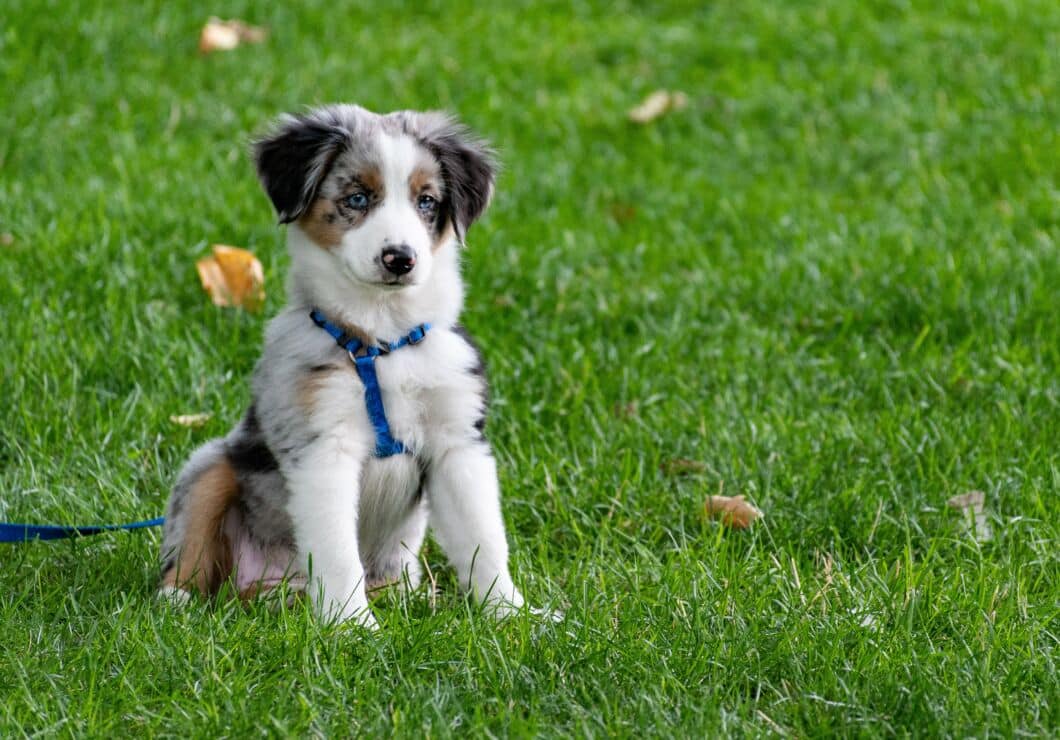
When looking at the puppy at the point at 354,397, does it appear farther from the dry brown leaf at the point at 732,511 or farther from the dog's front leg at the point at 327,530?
the dry brown leaf at the point at 732,511

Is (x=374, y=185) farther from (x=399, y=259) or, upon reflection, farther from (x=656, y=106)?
(x=656, y=106)

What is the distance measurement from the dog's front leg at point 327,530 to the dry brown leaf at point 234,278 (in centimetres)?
216

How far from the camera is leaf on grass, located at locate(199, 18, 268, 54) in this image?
823 centimetres

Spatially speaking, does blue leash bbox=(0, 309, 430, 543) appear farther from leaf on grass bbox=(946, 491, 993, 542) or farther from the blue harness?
leaf on grass bbox=(946, 491, 993, 542)

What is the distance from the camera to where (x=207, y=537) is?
3809 millimetres

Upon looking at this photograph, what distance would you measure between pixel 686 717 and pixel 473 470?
973 mm

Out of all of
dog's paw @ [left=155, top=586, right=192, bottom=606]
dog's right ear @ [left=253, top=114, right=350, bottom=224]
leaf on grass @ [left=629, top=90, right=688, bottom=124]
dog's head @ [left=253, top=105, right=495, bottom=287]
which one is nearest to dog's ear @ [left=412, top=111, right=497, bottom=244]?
dog's head @ [left=253, top=105, right=495, bottom=287]

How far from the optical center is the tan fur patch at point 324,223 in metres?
3.70

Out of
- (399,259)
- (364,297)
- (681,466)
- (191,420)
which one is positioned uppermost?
(399,259)

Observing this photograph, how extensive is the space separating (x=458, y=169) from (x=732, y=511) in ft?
4.60

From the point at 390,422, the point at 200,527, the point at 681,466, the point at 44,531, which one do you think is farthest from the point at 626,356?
the point at 44,531

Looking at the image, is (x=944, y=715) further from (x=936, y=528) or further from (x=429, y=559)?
(x=429, y=559)

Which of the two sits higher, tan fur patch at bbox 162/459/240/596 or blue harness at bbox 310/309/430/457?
blue harness at bbox 310/309/430/457

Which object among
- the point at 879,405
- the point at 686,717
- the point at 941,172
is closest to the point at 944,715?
the point at 686,717
